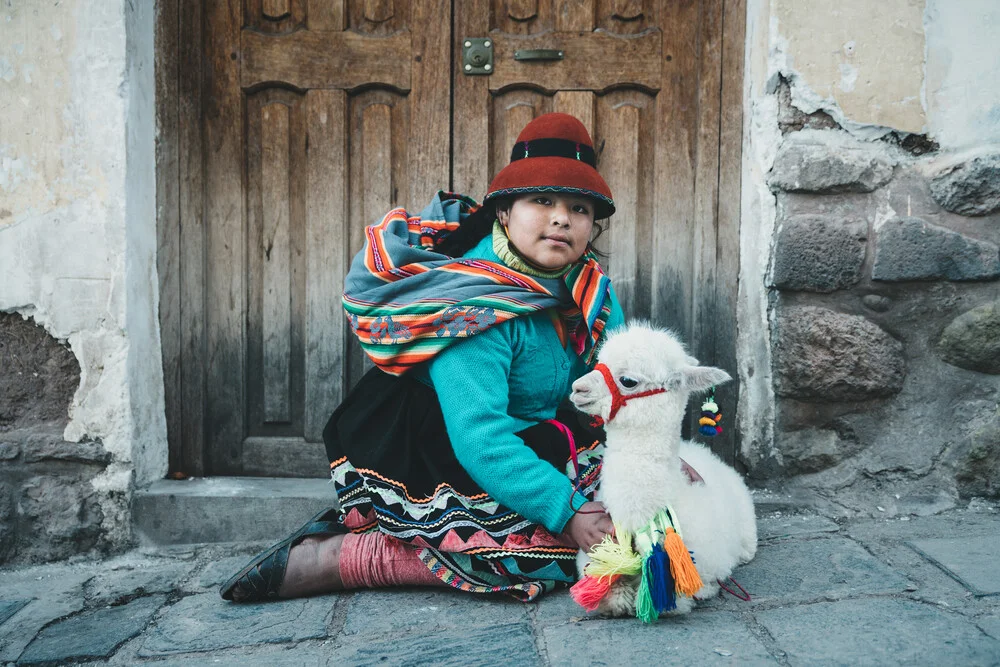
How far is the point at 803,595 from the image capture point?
2.04 metres

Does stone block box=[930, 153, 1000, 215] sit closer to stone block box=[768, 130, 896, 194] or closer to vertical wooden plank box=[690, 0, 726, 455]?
stone block box=[768, 130, 896, 194]

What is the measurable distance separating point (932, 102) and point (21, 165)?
3108mm

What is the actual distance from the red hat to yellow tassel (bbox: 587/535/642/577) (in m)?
0.95

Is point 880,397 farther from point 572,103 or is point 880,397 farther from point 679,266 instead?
point 572,103

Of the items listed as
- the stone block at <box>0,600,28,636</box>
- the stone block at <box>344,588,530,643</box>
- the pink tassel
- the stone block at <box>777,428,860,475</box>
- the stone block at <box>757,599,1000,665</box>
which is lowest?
the stone block at <box>0,600,28,636</box>

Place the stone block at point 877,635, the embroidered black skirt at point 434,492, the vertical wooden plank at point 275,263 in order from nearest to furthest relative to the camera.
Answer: the stone block at point 877,635 → the embroidered black skirt at point 434,492 → the vertical wooden plank at point 275,263

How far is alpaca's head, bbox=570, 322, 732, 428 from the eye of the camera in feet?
6.12

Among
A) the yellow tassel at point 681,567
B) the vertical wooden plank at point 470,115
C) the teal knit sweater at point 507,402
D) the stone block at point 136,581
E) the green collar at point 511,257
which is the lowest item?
the stone block at point 136,581

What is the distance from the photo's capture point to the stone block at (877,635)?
1671mm

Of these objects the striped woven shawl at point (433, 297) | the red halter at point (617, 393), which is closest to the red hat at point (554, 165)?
the striped woven shawl at point (433, 297)

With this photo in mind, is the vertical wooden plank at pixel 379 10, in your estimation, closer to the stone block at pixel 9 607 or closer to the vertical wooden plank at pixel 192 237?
the vertical wooden plank at pixel 192 237

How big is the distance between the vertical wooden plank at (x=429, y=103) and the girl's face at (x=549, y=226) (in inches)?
32.5

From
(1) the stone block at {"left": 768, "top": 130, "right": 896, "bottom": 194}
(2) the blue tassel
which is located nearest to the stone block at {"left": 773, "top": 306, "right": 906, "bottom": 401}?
(1) the stone block at {"left": 768, "top": 130, "right": 896, "bottom": 194}

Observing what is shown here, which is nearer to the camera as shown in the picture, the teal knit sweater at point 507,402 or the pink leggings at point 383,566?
the teal knit sweater at point 507,402
